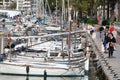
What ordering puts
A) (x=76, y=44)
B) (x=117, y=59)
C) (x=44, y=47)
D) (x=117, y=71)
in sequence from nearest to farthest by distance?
(x=117, y=71), (x=117, y=59), (x=44, y=47), (x=76, y=44)

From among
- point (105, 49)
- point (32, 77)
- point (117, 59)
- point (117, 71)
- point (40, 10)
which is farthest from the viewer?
point (40, 10)

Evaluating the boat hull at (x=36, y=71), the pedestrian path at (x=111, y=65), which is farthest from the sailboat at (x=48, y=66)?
the pedestrian path at (x=111, y=65)

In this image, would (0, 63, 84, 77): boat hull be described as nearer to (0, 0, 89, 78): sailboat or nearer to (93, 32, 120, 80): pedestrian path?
(0, 0, 89, 78): sailboat

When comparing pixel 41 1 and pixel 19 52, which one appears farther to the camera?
pixel 41 1

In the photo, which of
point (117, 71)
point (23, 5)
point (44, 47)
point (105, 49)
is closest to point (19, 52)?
point (44, 47)

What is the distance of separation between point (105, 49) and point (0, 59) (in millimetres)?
8053

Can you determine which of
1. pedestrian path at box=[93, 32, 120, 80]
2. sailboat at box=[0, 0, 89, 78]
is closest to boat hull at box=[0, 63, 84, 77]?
sailboat at box=[0, 0, 89, 78]

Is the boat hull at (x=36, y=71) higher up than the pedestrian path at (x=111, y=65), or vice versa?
the pedestrian path at (x=111, y=65)

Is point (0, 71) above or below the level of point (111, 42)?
below

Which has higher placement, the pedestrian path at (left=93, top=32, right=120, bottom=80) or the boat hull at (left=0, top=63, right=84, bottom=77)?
the pedestrian path at (left=93, top=32, right=120, bottom=80)

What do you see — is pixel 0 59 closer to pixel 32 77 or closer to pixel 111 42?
pixel 32 77

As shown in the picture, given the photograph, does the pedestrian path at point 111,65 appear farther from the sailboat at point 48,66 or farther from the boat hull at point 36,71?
the boat hull at point 36,71

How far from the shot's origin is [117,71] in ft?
79.9

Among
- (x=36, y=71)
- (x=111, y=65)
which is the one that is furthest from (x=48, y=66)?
(x=111, y=65)
